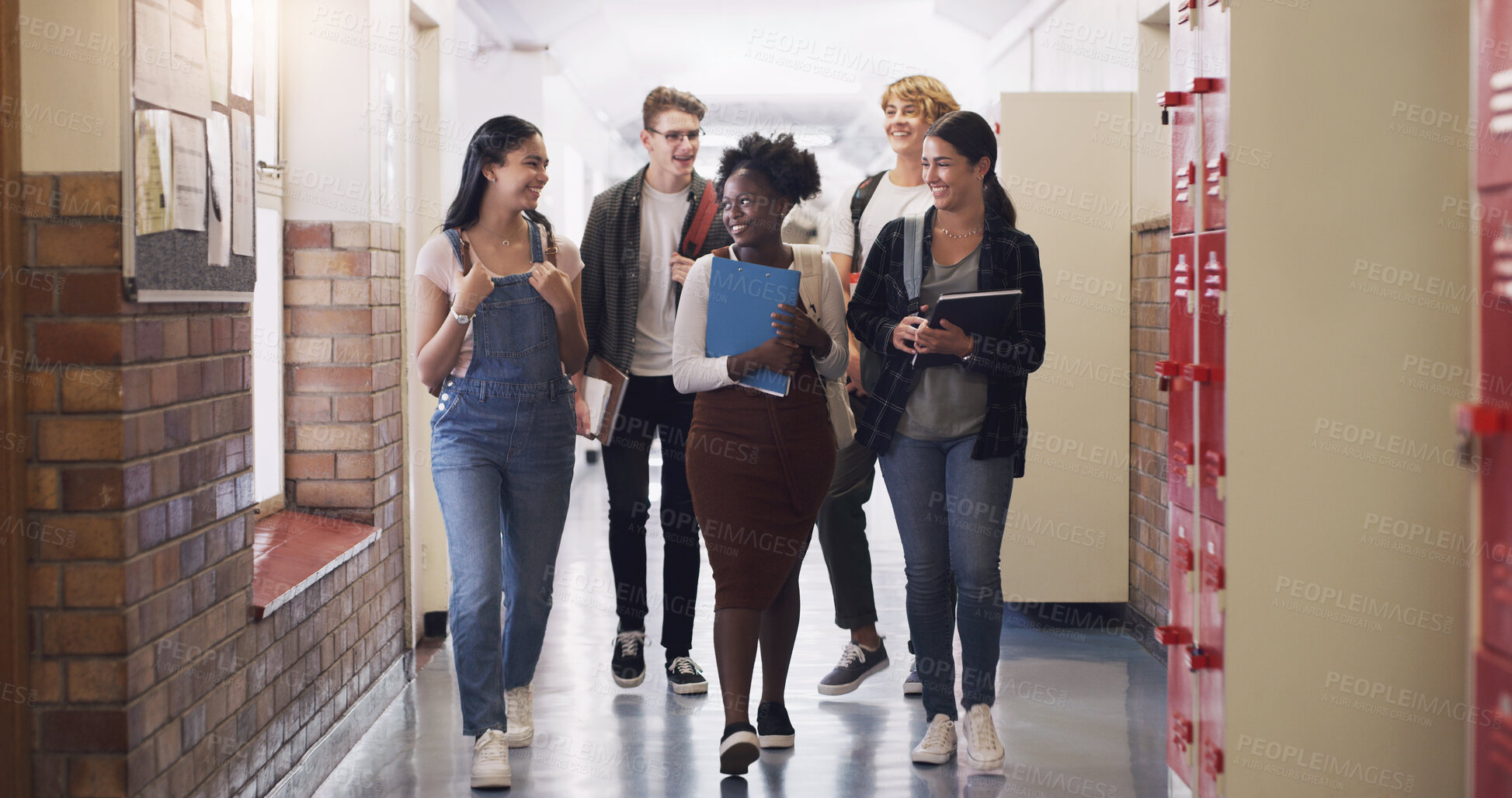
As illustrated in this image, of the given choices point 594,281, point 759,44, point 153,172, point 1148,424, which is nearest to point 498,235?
point 594,281

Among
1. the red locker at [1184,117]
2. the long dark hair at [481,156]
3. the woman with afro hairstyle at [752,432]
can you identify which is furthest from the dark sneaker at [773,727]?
the red locker at [1184,117]

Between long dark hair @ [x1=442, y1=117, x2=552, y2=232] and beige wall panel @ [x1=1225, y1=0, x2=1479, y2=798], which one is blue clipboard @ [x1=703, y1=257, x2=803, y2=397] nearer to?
long dark hair @ [x1=442, y1=117, x2=552, y2=232]

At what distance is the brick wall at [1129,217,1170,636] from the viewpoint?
4.20m

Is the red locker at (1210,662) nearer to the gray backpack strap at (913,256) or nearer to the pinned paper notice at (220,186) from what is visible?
the gray backpack strap at (913,256)

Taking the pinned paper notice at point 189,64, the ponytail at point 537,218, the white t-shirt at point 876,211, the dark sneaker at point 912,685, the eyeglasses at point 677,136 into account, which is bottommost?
the dark sneaker at point 912,685

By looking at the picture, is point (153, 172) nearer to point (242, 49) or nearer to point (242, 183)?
point (242, 183)

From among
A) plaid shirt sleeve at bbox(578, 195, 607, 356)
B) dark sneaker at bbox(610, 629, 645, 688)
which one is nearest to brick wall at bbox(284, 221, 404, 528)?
plaid shirt sleeve at bbox(578, 195, 607, 356)

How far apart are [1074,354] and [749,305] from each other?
80.0 inches

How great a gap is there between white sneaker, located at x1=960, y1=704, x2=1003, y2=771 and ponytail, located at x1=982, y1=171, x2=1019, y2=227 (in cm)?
122

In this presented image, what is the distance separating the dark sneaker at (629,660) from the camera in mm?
3934

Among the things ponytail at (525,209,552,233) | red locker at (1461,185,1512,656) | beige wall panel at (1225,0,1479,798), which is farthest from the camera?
ponytail at (525,209,552,233)

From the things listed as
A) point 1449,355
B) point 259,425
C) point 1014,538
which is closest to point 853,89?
point 1014,538

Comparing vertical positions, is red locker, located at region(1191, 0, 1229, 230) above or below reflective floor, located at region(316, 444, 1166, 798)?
above

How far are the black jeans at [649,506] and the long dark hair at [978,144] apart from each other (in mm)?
1131
